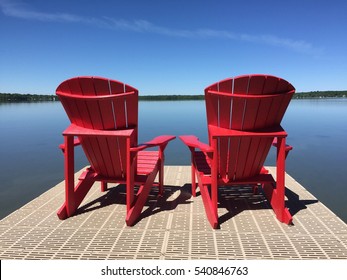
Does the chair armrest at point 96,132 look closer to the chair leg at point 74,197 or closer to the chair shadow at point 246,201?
the chair leg at point 74,197

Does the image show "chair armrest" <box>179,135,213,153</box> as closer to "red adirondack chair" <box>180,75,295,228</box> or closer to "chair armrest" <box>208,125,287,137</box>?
"red adirondack chair" <box>180,75,295,228</box>

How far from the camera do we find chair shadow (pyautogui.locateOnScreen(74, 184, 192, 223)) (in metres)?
3.51

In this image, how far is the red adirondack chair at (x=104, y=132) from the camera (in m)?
2.96

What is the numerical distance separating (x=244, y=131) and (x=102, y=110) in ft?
5.37

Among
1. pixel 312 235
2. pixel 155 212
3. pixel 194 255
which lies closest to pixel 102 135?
pixel 155 212

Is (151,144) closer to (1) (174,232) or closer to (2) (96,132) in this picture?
(2) (96,132)

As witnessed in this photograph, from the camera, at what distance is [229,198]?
392 centimetres

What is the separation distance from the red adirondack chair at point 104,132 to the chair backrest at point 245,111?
0.86m

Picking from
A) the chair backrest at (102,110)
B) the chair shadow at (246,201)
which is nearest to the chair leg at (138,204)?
the chair backrest at (102,110)

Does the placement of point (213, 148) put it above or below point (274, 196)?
above

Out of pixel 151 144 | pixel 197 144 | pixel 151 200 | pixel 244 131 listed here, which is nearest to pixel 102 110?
pixel 151 144

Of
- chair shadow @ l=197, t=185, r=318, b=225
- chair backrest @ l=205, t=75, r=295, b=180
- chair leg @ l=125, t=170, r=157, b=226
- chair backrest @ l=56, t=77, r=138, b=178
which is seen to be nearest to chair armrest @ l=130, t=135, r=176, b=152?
chair backrest @ l=56, t=77, r=138, b=178

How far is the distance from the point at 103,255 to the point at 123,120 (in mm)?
1472
